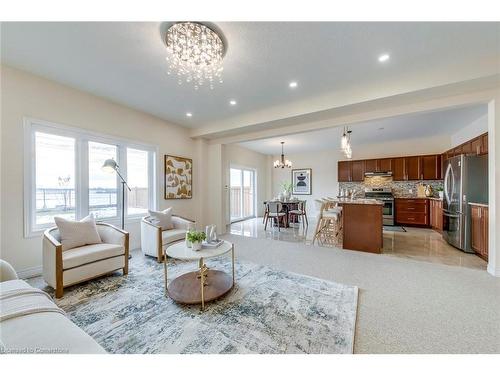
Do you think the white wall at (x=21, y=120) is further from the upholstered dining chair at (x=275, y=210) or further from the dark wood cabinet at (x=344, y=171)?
the dark wood cabinet at (x=344, y=171)

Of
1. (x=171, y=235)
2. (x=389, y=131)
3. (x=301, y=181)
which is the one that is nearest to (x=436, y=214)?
(x=389, y=131)

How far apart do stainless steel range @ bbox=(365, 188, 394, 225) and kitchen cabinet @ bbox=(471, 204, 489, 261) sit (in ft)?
8.91

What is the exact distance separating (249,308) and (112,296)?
153cm

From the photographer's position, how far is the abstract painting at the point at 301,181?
8367 millimetres

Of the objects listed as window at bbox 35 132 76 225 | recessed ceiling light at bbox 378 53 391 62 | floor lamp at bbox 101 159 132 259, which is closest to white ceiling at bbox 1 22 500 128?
recessed ceiling light at bbox 378 53 391 62

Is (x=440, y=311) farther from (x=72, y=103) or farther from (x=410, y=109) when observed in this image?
(x=72, y=103)

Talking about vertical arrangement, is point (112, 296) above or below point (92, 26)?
below

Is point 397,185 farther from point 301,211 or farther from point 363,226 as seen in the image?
point 363,226

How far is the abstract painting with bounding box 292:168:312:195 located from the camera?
8367 mm

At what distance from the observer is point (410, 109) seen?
123 inches

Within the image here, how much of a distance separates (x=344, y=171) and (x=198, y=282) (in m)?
6.66

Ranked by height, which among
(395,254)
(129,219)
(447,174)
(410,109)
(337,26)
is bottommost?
(395,254)
